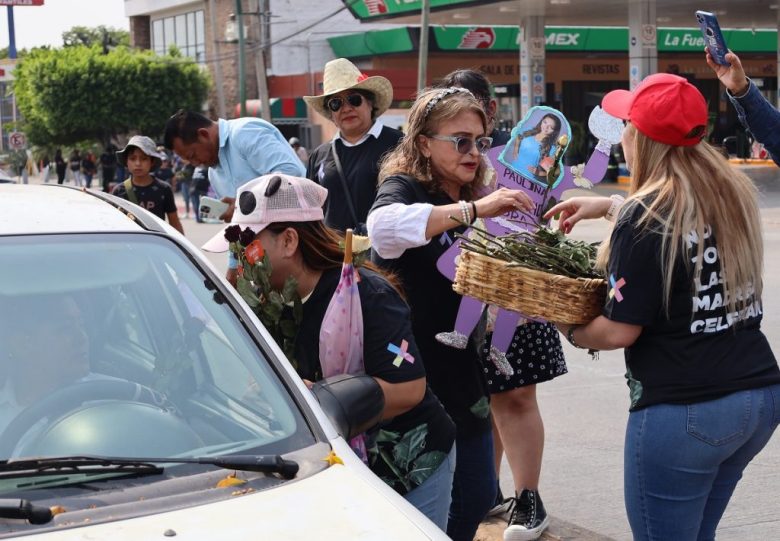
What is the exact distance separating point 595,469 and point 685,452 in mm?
3167

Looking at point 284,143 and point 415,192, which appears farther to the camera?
point 284,143

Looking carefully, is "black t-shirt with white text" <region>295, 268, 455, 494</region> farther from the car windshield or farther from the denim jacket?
the denim jacket

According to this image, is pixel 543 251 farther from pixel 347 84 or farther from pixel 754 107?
pixel 347 84

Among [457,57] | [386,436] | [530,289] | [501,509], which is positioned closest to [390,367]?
[386,436]

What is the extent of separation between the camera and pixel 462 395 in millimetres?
4125

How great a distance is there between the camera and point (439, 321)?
13.7ft

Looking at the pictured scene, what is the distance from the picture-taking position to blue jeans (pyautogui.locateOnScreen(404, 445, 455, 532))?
3.47 metres

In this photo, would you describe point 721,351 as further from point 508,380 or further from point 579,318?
point 508,380

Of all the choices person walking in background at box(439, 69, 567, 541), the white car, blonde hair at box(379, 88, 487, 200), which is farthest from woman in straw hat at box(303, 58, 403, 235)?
the white car

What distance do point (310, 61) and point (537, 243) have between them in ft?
164

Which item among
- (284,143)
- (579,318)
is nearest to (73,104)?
(284,143)

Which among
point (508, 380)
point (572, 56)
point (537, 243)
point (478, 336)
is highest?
point (572, 56)

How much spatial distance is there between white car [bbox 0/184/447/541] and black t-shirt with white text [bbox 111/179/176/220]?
6.00m

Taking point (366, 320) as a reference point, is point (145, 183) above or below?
above
